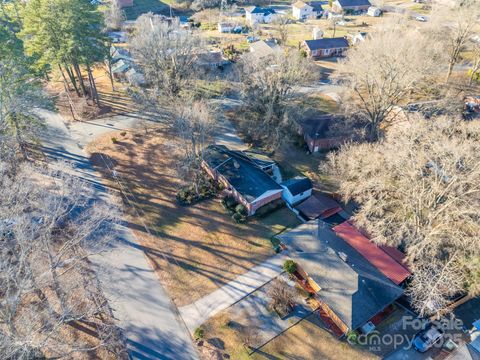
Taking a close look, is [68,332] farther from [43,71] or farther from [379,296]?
[43,71]

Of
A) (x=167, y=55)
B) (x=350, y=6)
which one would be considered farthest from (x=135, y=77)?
(x=350, y=6)

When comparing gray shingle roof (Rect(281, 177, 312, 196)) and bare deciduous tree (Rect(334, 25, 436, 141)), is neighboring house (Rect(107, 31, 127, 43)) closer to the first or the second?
bare deciduous tree (Rect(334, 25, 436, 141))

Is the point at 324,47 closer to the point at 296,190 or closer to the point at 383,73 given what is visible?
the point at 383,73

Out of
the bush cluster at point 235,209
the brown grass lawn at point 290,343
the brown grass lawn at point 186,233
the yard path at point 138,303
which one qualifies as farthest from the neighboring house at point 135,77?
the brown grass lawn at point 290,343

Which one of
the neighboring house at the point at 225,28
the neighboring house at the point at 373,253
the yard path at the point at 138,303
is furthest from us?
the neighboring house at the point at 225,28

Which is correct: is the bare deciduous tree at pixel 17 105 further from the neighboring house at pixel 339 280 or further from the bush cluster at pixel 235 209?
the neighboring house at pixel 339 280

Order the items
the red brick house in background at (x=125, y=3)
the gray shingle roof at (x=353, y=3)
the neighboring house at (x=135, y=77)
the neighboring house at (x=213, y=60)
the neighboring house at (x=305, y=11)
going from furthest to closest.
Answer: the red brick house in background at (x=125, y=3)
the gray shingle roof at (x=353, y=3)
the neighboring house at (x=305, y=11)
the neighboring house at (x=213, y=60)
the neighboring house at (x=135, y=77)

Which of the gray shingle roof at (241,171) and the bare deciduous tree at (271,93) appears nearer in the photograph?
the gray shingle roof at (241,171)
